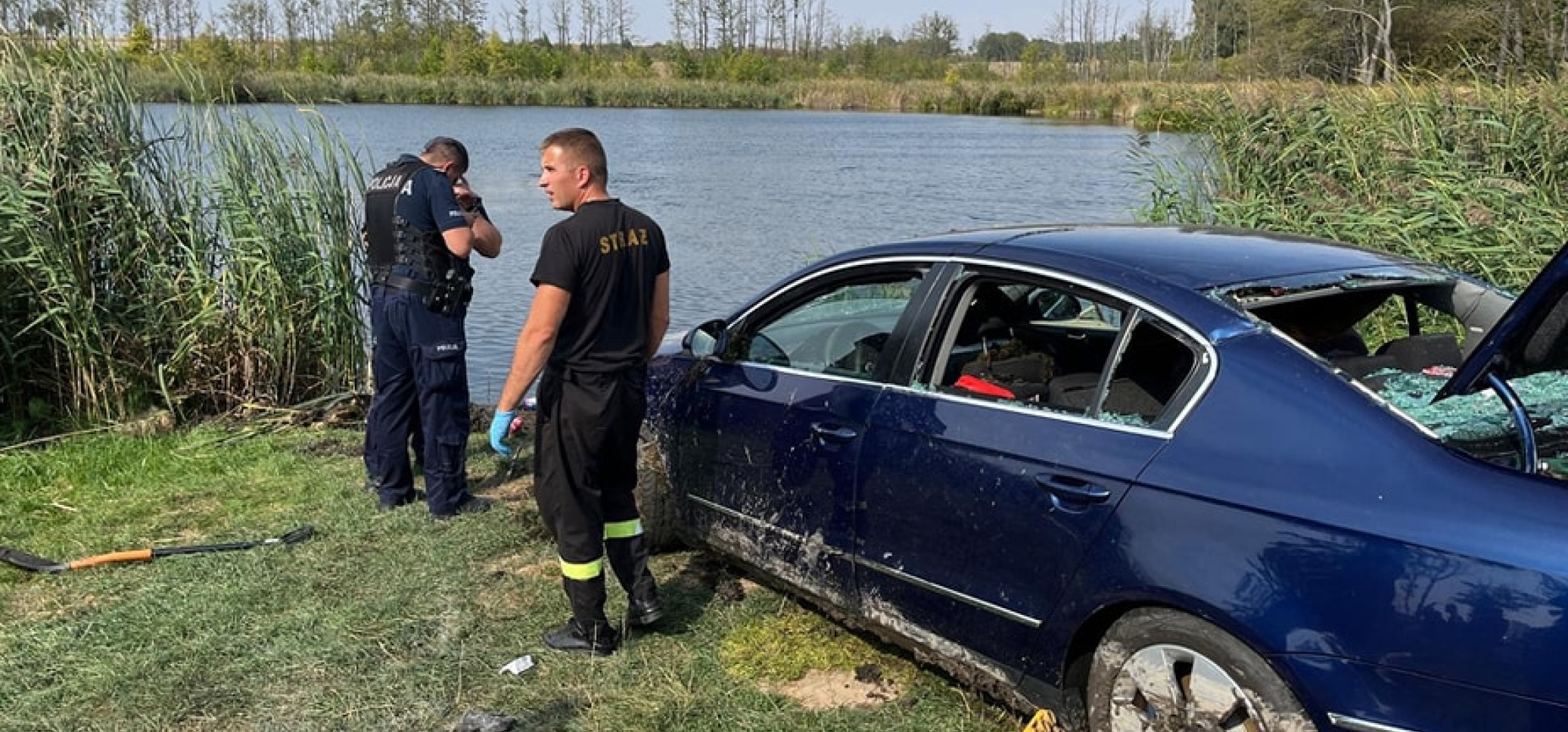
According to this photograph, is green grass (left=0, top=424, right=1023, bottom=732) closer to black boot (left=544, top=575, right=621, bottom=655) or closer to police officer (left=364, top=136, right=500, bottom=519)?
black boot (left=544, top=575, right=621, bottom=655)

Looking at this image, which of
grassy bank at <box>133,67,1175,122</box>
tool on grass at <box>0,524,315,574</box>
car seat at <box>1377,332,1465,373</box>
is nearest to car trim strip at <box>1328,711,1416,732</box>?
car seat at <box>1377,332,1465,373</box>

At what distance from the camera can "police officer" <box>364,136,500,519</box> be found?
5.45 meters

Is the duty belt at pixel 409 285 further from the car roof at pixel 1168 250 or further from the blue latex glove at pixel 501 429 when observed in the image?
the car roof at pixel 1168 250

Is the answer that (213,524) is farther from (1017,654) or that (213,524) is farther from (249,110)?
(1017,654)

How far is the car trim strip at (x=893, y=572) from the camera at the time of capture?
126 inches

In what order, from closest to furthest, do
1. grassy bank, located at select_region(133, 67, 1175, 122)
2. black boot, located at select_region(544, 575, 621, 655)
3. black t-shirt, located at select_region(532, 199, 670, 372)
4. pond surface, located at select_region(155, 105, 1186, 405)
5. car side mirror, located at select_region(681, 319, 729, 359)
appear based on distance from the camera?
black t-shirt, located at select_region(532, 199, 670, 372) → black boot, located at select_region(544, 575, 621, 655) → car side mirror, located at select_region(681, 319, 729, 359) → pond surface, located at select_region(155, 105, 1186, 405) → grassy bank, located at select_region(133, 67, 1175, 122)

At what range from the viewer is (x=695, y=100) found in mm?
54812

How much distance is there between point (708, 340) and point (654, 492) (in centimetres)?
67

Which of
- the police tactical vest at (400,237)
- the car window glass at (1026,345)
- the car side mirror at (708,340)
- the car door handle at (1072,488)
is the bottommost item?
the car door handle at (1072,488)

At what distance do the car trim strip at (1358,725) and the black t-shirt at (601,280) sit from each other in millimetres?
2354

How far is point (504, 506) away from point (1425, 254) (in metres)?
5.66

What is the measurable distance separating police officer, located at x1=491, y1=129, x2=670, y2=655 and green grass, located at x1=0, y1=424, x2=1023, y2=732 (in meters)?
0.35

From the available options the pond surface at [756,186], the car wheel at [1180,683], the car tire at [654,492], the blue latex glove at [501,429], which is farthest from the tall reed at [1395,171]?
the blue latex glove at [501,429]

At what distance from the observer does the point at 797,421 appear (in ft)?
12.9
